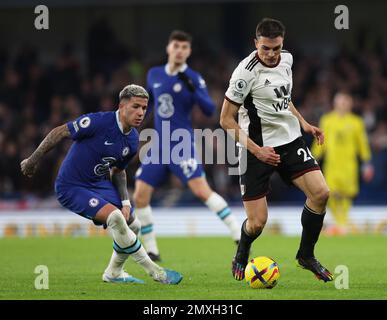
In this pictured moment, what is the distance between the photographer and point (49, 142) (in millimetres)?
8258

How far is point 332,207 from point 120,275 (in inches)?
324

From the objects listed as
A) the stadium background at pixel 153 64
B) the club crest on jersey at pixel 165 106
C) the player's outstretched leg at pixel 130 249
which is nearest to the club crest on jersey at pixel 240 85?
the player's outstretched leg at pixel 130 249

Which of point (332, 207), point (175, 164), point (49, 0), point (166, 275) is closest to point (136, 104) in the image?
point (166, 275)

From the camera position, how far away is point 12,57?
23.5 meters

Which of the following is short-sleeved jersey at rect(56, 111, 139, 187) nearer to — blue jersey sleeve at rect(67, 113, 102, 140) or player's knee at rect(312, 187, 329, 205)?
blue jersey sleeve at rect(67, 113, 102, 140)

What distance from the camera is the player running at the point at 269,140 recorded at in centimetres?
848

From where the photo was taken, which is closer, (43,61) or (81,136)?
(81,136)

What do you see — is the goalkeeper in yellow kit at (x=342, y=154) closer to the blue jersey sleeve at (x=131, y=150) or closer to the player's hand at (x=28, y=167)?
the blue jersey sleeve at (x=131, y=150)

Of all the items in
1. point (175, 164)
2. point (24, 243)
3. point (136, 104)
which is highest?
point (136, 104)

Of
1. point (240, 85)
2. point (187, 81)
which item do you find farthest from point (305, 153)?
point (187, 81)

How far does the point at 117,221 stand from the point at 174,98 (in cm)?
362

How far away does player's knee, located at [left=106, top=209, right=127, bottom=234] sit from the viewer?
8.27 metres

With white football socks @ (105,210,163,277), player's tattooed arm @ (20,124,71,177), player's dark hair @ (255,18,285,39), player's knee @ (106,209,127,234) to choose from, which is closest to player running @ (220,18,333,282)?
player's dark hair @ (255,18,285,39)

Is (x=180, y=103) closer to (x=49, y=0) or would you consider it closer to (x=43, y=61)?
(x=49, y=0)
